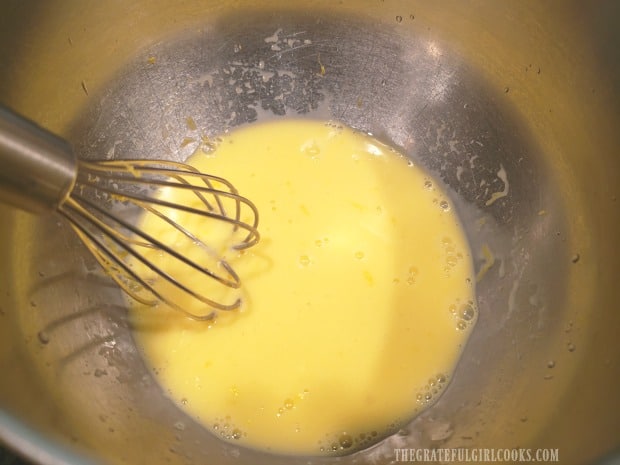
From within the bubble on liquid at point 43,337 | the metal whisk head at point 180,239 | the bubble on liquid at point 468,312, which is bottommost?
the bubble on liquid at point 43,337

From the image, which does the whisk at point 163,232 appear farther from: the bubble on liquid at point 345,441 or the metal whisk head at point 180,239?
the bubble on liquid at point 345,441

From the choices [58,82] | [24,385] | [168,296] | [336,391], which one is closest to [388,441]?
[336,391]

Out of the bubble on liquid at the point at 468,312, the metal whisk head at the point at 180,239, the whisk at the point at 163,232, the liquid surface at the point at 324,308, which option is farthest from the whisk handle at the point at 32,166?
the bubble on liquid at the point at 468,312

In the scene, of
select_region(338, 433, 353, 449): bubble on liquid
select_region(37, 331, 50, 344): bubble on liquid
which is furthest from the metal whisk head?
select_region(338, 433, 353, 449): bubble on liquid

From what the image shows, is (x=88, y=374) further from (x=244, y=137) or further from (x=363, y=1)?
(x=363, y=1)

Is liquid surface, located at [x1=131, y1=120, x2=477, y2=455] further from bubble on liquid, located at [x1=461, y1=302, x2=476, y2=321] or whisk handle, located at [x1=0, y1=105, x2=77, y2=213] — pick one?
whisk handle, located at [x1=0, y1=105, x2=77, y2=213]

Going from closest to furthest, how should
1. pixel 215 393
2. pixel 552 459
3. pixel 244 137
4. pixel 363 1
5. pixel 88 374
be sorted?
pixel 552 459, pixel 88 374, pixel 215 393, pixel 363 1, pixel 244 137
